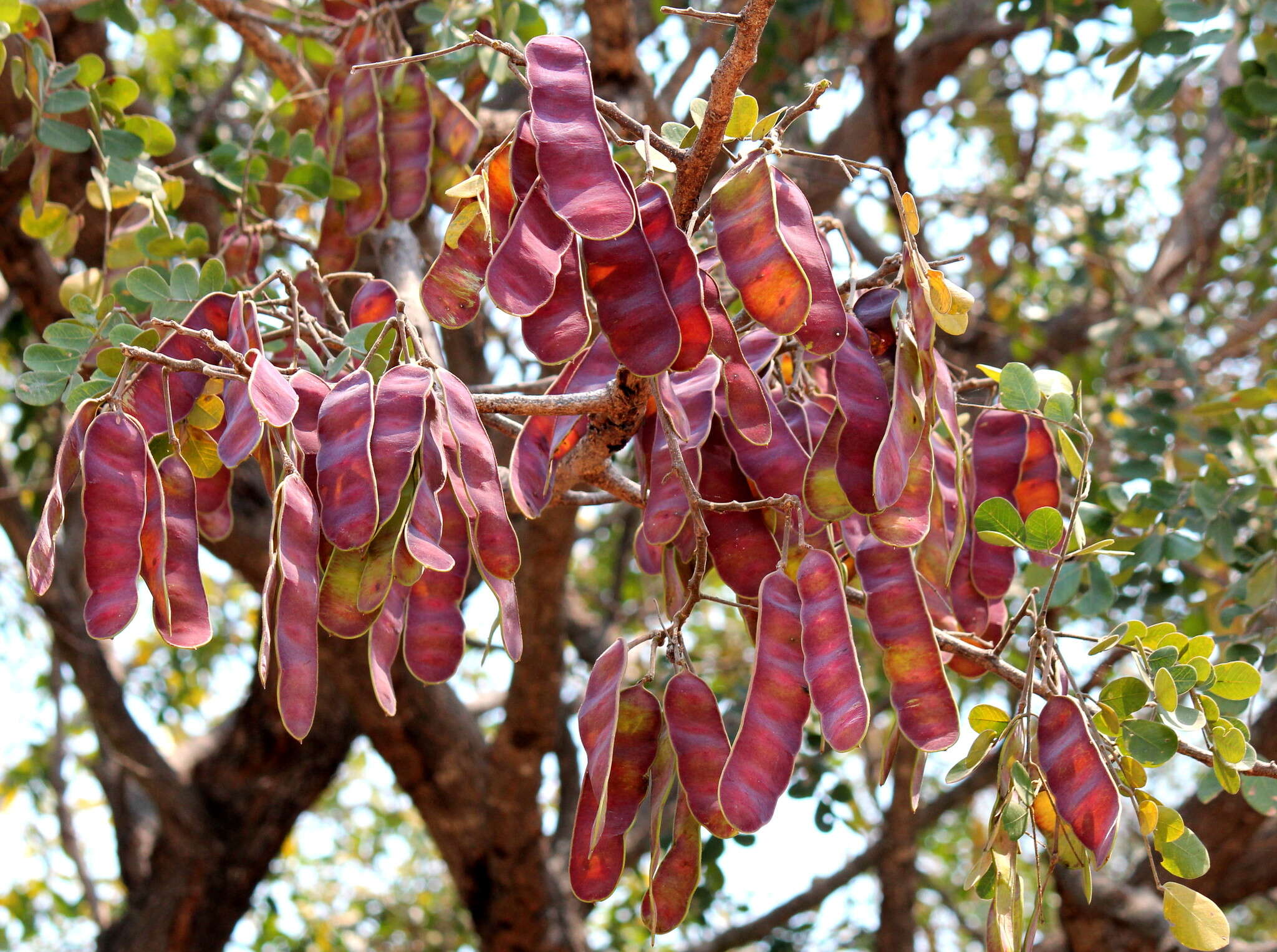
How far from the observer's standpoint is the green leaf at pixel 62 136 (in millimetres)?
1843

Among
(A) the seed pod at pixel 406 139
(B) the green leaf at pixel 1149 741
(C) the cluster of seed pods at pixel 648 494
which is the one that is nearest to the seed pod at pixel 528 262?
(C) the cluster of seed pods at pixel 648 494

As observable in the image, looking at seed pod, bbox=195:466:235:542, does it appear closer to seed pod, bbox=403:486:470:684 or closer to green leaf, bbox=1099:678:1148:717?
seed pod, bbox=403:486:470:684

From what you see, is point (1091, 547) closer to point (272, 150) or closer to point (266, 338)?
point (266, 338)

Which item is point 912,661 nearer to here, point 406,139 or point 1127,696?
point 1127,696

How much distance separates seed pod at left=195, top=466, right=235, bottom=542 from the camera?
4.44 feet

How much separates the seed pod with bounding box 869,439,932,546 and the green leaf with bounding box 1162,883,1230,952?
0.41 m

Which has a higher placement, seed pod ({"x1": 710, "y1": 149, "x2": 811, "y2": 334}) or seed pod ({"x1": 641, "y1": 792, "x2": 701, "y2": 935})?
seed pod ({"x1": 710, "y1": 149, "x2": 811, "y2": 334})

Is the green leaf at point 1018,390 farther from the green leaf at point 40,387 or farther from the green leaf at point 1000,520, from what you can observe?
the green leaf at point 40,387

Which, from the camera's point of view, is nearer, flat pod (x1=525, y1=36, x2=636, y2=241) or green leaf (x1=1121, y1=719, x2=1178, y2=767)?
flat pod (x1=525, y1=36, x2=636, y2=241)

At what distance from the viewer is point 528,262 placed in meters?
0.99

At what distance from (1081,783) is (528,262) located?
0.66 m

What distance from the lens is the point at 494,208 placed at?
111cm

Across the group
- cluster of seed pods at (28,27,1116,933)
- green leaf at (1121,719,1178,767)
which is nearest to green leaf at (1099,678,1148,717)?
green leaf at (1121,719,1178,767)

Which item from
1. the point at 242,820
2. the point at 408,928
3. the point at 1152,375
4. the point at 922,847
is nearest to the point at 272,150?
the point at 242,820
